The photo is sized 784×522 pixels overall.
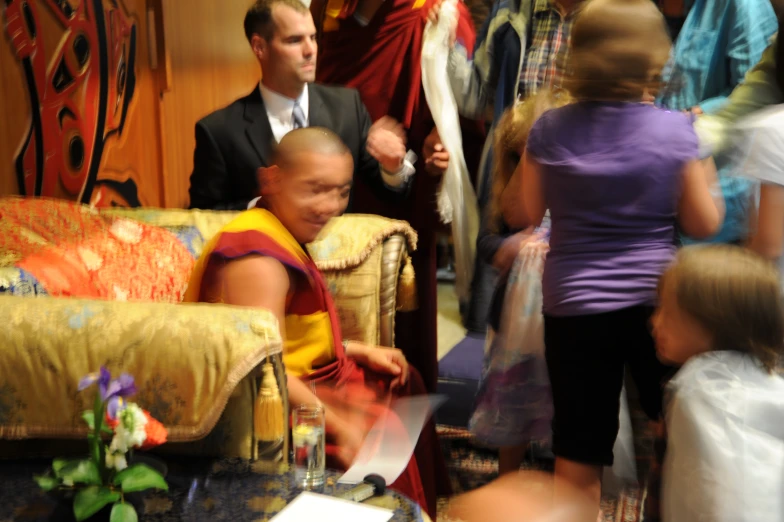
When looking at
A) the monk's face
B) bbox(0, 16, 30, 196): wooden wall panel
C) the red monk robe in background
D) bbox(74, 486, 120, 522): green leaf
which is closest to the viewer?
bbox(74, 486, 120, 522): green leaf

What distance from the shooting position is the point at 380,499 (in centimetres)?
138

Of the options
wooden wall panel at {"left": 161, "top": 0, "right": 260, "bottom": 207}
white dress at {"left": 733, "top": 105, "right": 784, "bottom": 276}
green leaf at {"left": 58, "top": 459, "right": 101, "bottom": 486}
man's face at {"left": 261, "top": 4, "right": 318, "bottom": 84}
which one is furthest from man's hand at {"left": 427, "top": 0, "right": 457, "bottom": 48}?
green leaf at {"left": 58, "top": 459, "right": 101, "bottom": 486}

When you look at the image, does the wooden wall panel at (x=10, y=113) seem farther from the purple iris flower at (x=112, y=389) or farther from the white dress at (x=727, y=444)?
the white dress at (x=727, y=444)

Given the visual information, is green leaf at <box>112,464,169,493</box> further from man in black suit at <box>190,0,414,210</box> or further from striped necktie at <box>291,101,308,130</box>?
striped necktie at <box>291,101,308,130</box>

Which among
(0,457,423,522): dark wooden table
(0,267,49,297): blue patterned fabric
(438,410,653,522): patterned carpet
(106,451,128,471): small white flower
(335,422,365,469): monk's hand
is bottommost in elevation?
(438,410,653,522): patterned carpet

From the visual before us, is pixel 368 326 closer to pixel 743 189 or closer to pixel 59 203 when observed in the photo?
pixel 59 203

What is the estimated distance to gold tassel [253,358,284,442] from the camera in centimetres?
149

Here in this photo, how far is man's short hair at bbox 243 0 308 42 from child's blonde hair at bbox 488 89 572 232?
83 centimetres

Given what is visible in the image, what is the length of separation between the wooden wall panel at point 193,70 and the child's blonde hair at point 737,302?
2151 mm

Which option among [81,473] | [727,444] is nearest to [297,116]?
[81,473]

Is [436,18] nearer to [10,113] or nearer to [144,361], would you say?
[10,113]

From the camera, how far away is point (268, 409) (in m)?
1.49

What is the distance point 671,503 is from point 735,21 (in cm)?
134

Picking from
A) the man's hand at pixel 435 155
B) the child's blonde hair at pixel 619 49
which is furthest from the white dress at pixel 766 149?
the man's hand at pixel 435 155
